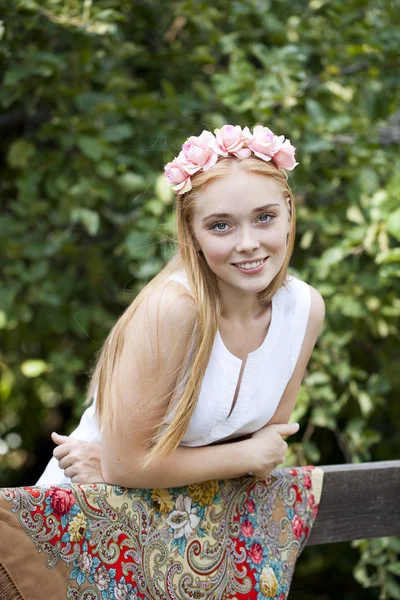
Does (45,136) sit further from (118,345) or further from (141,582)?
(141,582)

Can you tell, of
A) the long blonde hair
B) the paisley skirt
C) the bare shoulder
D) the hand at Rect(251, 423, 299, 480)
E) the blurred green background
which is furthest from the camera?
the blurred green background

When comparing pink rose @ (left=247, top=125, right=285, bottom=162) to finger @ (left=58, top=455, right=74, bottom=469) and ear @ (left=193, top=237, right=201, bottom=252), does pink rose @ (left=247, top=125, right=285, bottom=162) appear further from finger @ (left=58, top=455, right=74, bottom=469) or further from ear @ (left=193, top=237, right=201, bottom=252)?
finger @ (left=58, top=455, right=74, bottom=469)

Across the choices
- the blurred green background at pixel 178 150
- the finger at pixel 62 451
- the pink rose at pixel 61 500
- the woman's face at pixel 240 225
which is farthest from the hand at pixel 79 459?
the blurred green background at pixel 178 150

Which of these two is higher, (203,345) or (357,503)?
(203,345)

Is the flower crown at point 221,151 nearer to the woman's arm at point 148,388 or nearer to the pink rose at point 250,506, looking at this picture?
the woman's arm at point 148,388

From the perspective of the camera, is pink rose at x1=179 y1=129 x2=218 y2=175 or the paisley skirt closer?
the paisley skirt

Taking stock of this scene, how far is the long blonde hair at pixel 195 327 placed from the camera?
1416mm

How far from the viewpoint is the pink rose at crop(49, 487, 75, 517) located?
1.35 metres

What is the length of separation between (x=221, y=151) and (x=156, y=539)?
70 centimetres

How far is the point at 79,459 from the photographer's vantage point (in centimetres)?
154

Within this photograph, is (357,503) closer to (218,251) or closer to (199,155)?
(218,251)

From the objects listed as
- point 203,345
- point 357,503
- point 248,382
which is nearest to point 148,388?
point 203,345

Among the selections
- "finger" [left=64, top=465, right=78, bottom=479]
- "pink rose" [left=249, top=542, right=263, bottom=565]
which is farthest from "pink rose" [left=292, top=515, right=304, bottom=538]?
"finger" [left=64, top=465, right=78, bottom=479]

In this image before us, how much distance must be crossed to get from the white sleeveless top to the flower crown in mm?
182
